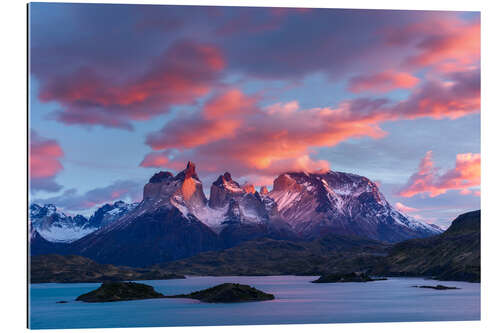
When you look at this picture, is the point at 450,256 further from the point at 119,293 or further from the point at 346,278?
the point at 119,293

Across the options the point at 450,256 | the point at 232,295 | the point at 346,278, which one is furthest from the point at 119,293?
the point at 450,256

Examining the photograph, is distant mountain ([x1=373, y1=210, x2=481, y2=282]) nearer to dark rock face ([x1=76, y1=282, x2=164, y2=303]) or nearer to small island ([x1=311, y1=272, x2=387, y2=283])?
small island ([x1=311, y1=272, x2=387, y2=283])

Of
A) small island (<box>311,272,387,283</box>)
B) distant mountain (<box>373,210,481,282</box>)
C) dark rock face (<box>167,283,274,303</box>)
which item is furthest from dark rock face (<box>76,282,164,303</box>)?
small island (<box>311,272,387,283</box>)

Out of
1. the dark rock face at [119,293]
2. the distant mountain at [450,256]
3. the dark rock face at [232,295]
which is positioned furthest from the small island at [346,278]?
the dark rock face at [232,295]

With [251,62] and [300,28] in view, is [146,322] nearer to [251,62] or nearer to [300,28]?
[251,62]

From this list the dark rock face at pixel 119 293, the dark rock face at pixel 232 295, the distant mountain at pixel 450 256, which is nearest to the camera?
the dark rock face at pixel 232 295

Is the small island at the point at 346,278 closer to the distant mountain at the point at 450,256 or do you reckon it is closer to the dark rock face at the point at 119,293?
the distant mountain at the point at 450,256
